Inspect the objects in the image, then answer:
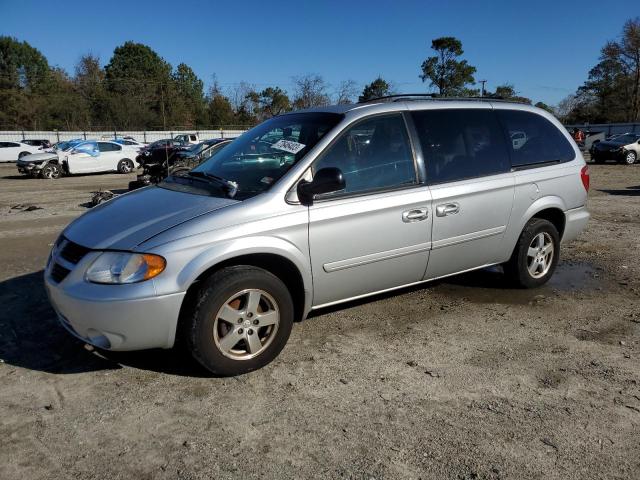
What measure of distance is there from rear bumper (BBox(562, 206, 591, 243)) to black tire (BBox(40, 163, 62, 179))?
867 inches

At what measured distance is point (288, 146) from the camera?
3.99 m

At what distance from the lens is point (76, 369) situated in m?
3.62

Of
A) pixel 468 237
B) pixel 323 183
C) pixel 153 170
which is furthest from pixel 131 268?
pixel 153 170

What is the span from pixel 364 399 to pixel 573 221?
3.38 meters

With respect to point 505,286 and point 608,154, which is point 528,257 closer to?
point 505,286

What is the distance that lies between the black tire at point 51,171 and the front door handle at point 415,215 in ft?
71.9

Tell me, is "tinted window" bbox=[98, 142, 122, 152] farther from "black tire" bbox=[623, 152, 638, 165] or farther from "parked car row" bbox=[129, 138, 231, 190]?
"black tire" bbox=[623, 152, 638, 165]

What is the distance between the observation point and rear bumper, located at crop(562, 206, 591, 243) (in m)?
5.27

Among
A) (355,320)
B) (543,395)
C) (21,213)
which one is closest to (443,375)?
(543,395)

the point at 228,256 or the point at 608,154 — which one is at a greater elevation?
the point at 608,154

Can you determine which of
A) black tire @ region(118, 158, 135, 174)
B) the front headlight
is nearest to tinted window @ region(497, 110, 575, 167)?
the front headlight

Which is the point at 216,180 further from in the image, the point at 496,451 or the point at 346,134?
the point at 496,451

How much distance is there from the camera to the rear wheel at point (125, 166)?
24631 mm

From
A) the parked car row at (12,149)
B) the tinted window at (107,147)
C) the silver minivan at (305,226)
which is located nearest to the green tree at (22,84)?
the parked car row at (12,149)
